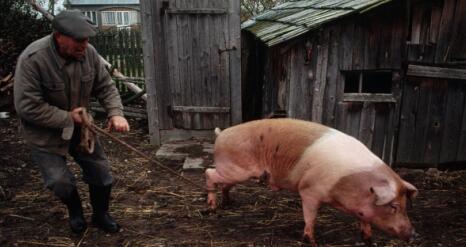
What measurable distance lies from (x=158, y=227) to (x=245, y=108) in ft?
15.8

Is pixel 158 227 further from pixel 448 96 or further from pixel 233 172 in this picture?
pixel 448 96

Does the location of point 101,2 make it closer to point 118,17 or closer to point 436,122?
point 118,17

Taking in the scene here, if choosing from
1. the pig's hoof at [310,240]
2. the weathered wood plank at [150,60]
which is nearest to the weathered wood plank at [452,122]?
the pig's hoof at [310,240]

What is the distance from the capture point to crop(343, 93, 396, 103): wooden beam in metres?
6.12

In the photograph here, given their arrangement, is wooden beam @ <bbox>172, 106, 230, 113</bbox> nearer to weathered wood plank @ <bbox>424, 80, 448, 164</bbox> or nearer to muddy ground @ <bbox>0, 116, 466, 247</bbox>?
muddy ground @ <bbox>0, 116, 466, 247</bbox>

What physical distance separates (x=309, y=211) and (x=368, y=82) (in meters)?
3.77

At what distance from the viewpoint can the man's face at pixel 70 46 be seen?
3.23 metres

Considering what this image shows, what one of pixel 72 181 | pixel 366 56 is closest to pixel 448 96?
pixel 366 56

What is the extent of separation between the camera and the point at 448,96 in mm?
6195

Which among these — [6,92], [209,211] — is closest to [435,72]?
[209,211]

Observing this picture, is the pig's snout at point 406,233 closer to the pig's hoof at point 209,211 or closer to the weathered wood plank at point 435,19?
the pig's hoof at point 209,211

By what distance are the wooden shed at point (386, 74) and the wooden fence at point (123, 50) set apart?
483 centimetres

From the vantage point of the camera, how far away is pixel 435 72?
6.02 metres

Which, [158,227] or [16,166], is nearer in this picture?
[158,227]
